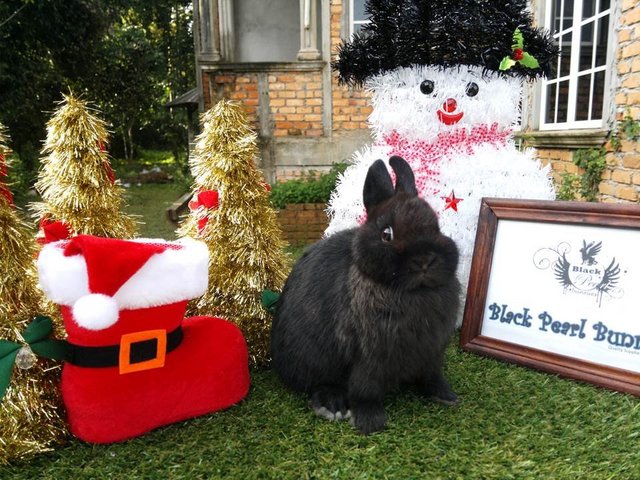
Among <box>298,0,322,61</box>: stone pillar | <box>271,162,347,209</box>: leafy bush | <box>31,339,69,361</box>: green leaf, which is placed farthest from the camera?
<box>298,0,322,61</box>: stone pillar

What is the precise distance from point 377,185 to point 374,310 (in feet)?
1.33

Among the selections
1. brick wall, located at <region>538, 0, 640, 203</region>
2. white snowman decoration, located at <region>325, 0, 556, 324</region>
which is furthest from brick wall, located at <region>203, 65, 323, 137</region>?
white snowman decoration, located at <region>325, 0, 556, 324</region>

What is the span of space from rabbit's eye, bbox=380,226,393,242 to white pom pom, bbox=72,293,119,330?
85 centimetres

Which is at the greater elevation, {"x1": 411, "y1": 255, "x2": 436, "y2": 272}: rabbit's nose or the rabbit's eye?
the rabbit's eye

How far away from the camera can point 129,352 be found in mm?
1600

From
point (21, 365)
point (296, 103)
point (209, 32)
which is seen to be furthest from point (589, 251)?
point (209, 32)

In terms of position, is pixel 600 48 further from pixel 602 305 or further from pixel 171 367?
pixel 171 367

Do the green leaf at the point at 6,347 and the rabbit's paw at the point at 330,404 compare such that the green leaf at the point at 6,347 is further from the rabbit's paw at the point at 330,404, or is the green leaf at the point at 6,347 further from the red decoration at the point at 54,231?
the rabbit's paw at the point at 330,404

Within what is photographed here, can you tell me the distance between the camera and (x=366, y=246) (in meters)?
1.51

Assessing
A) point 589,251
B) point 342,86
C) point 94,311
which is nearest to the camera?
point 94,311

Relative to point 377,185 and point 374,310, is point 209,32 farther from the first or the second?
point 374,310

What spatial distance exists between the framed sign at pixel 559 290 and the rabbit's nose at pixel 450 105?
Answer: 48 cm

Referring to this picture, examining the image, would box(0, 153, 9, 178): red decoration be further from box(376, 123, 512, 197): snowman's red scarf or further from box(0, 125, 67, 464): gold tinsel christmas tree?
box(376, 123, 512, 197): snowman's red scarf

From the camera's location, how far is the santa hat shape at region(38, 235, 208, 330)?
4.71 feet
